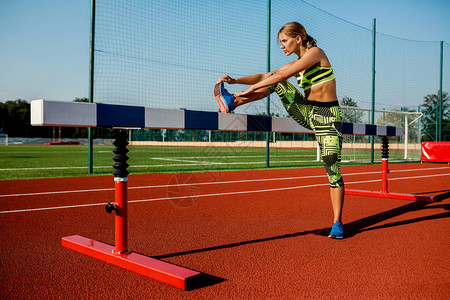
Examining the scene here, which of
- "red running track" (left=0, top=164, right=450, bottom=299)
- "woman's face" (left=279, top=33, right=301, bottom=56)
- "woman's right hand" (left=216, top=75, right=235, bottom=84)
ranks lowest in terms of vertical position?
"red running track" (left=0, top=164, right=450, bottom=299)

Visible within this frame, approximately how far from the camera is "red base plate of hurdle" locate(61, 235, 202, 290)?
6.75ft

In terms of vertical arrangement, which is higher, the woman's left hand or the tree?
the tree

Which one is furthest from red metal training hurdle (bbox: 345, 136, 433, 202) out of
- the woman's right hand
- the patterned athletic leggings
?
the woman's right hand

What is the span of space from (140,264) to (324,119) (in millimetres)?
1859

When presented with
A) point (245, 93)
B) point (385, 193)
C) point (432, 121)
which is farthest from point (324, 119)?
point (432, 121)

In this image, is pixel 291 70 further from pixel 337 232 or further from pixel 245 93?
pixel 337 232

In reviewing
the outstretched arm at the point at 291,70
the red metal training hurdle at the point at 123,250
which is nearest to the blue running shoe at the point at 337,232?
the outstretched arm at the point at 291,70

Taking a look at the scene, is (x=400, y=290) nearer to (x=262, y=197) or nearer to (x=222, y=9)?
(x=262, y=197)

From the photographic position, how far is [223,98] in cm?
274

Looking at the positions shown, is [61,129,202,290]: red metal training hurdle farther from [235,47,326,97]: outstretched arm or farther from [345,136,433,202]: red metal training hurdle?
[345,136,433,202]: red metal training hurdle

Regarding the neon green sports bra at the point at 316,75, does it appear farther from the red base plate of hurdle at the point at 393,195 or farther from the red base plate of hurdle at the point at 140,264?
the red base plate of hurdle at the point at 393,195

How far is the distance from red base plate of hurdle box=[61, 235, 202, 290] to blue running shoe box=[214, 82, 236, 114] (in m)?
1.19

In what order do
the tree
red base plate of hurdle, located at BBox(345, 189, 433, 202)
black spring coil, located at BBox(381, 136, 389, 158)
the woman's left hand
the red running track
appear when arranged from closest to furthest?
the red running track → the woman's left hand → red base plate of hurdle, located at BBox(345, 189, 433, 202) → black spring coil, located at BBox(381, 136, 389, 158) → the tree

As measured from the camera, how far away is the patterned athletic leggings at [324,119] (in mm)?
3088
